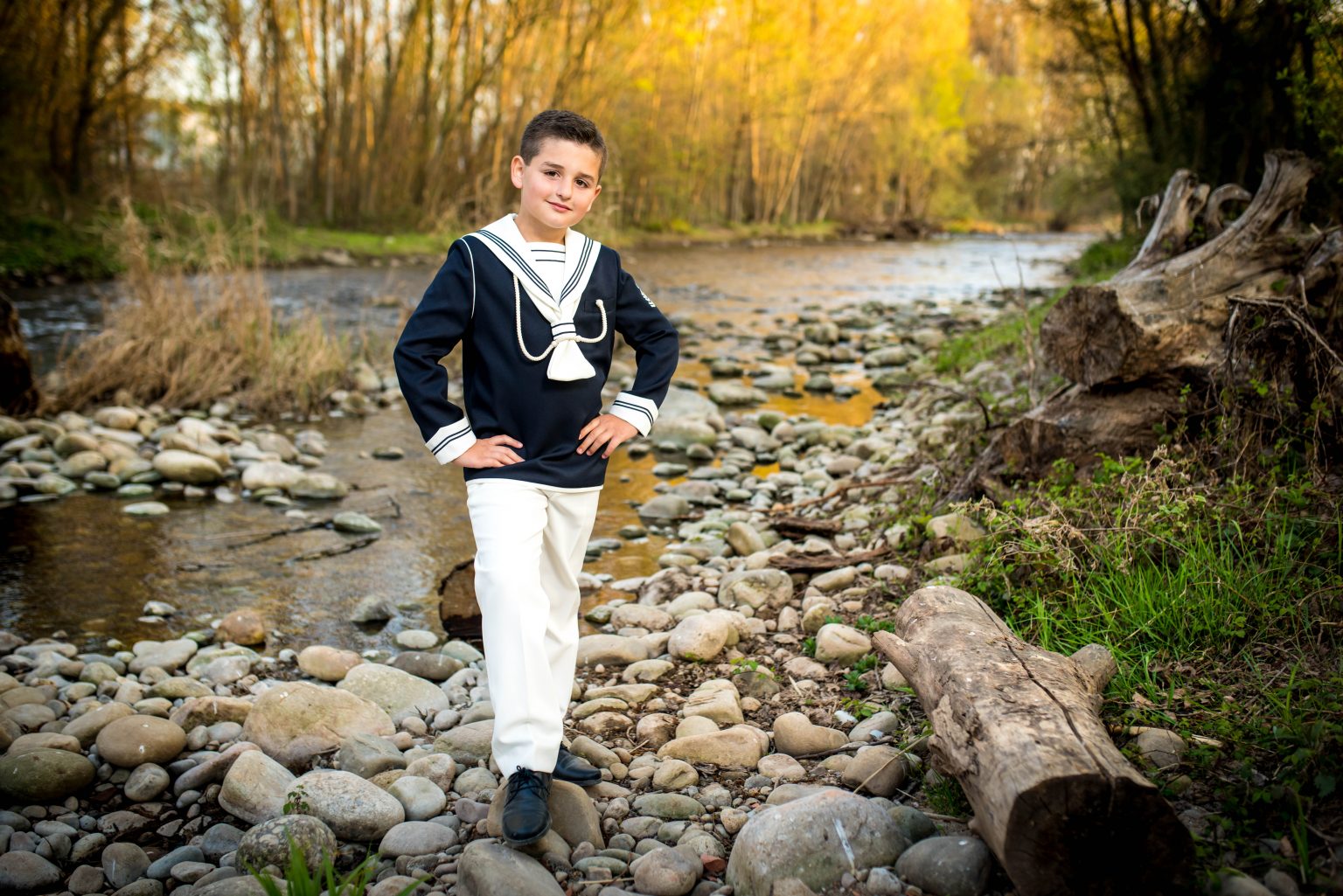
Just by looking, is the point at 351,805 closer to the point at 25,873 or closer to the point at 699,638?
the point at 25,873

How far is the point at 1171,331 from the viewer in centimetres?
376

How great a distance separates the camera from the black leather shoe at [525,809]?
7.45 ft

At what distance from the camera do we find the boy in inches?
93.5

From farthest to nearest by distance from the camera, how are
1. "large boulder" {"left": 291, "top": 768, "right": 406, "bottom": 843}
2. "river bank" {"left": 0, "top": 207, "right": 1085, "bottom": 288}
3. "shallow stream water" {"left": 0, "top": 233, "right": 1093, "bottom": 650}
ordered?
"river bank" {"left": 0, "top": 207, "right": 1085, "bottom": 288}
"shallow stream water" {"left": 0, "top": 233, "right": 1093, "bottom": 650}
"large boulder" {"left": 291, "top": 768, "right": 406, "bottom": 843}

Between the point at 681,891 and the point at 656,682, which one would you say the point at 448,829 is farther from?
the point at 656,682

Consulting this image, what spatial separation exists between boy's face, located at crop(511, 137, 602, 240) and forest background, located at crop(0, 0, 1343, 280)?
3.14m

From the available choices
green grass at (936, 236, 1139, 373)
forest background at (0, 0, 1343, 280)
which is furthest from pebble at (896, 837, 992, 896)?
green grass at (936, 236, 1139, 373)

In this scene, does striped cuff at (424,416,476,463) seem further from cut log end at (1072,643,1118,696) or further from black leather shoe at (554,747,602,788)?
cut log end at (1072,643,1118,696)

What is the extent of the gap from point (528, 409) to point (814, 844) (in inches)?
47.3

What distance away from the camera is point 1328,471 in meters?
3.27

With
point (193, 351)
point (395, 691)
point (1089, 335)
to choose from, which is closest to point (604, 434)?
point (395, 691)

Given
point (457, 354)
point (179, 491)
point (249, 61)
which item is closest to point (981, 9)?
point (249, 61)

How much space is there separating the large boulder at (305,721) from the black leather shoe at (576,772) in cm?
70

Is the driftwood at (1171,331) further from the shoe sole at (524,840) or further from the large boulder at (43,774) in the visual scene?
the large boulder at (43,774)
